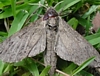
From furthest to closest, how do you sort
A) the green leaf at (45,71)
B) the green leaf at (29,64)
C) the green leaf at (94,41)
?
1. the green leaf at (94,41)
2. the green leaf at (29,64)
3. the green leaf at (45,71)

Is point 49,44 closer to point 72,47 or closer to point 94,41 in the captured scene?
point 72,47

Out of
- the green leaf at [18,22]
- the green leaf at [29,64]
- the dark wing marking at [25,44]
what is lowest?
the green leaf at [29,64]

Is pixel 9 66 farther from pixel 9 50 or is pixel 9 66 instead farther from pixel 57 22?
pixel 57 22

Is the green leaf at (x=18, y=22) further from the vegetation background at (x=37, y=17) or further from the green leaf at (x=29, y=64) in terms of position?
the green leaf at (x=29, y=64)

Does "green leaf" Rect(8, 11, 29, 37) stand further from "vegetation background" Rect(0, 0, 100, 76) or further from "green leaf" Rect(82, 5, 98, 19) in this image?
"green leaf" Rect(82, 5, 98, 19)

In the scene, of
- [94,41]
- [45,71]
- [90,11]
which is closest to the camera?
[45,71]

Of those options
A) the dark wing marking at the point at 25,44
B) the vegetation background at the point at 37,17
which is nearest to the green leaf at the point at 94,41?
the vegetation background at the point at 37,17

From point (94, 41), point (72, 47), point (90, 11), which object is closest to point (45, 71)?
point (72, 47)

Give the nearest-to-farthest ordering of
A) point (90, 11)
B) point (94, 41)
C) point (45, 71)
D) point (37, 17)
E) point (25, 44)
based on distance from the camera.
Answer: point (45, 71), point (25, 44), point (94, 41), point (37, 17), point (90, 11)
